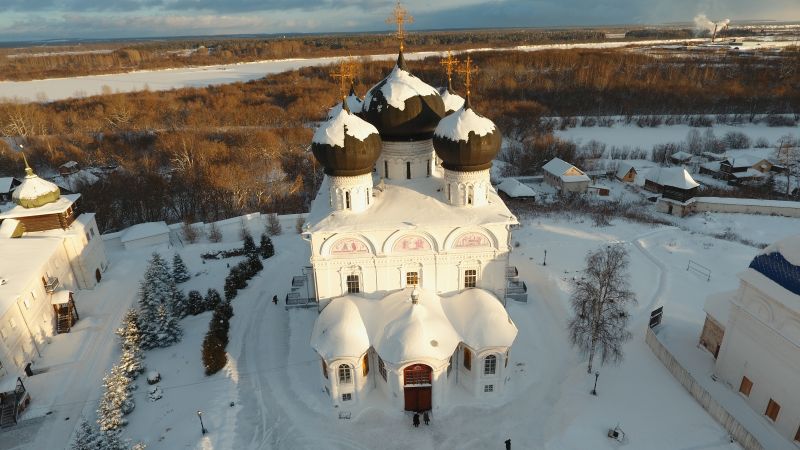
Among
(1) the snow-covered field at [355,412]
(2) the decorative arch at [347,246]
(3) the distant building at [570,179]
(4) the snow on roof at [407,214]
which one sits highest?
(4) the snow on roof at [407,214]

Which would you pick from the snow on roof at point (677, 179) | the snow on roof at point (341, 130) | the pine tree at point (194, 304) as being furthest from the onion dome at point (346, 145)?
the snow on roof at point (677, 179)

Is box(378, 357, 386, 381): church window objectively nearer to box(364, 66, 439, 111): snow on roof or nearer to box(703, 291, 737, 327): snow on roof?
box(364, 66, 439, 111): snow on roof

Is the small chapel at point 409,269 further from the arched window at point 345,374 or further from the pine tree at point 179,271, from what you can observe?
the pine tree at point 179,271

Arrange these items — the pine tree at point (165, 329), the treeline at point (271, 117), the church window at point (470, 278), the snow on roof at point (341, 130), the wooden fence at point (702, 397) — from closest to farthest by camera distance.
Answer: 1. the wooden fence at point (702, 397)
2. the snow on roof at point (341, 130)
3. the church window at point (470, 278)
4. the pine tree at point (165, 329)
5. the treeline at point (271, 117)

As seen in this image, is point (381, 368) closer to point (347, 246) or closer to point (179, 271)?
point (347, 246)

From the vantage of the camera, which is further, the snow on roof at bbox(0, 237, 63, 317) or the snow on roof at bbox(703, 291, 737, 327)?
the snow on roof at bbox(0, 237, 63, 317)

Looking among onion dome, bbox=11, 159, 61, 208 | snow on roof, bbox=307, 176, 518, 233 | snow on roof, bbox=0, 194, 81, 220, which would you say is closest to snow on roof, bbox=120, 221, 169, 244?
snow on roof, bbox=0, 194, 81, 220

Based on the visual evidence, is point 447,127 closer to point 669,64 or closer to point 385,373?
point 385,373
